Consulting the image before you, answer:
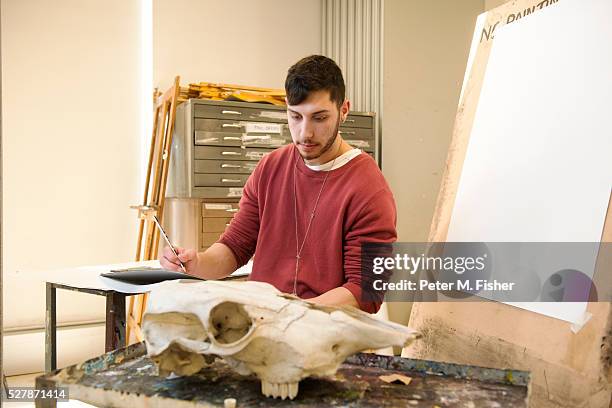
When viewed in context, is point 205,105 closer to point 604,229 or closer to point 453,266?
point 453,266

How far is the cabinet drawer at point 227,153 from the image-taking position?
3.50m

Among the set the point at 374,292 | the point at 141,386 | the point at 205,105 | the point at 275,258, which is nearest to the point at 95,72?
the point at 205,105

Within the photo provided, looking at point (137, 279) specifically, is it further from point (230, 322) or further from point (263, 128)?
point (263, 128)

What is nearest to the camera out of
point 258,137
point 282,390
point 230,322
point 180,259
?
point 282,390

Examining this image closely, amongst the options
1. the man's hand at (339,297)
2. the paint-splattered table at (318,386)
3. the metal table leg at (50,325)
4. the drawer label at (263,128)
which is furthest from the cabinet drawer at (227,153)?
the paint-splattered table at (318,386)

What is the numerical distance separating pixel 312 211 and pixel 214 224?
1888 mm

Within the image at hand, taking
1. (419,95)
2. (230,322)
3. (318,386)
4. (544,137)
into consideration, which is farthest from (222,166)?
(318,386)

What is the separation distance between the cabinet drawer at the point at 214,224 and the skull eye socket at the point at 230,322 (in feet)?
8.06

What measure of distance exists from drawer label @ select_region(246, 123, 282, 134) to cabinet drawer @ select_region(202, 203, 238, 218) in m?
0.51

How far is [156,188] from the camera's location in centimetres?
360

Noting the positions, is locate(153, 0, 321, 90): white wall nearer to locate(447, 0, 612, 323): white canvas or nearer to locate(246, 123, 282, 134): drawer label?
locate(246, 123, 282, 134): drawer label

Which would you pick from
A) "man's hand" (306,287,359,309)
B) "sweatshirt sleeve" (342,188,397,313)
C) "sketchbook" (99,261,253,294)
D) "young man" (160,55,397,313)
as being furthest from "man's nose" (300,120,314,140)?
"sketchbook" (99,261,253,294)

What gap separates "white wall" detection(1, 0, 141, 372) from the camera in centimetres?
359

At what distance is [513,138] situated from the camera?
1.68 m
